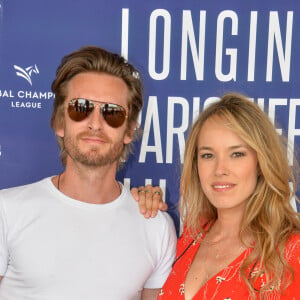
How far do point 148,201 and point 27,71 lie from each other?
112 cm

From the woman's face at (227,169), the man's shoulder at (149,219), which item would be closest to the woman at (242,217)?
the woman's face at (227,169)

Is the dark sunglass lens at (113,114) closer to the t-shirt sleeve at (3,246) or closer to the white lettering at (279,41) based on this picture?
the t-shirt sleeve at (3,246)

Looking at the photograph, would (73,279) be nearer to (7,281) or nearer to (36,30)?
(7,281)

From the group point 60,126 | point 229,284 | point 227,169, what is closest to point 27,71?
point 60,126

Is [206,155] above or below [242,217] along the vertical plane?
above

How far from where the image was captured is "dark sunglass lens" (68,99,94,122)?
222 centimetres

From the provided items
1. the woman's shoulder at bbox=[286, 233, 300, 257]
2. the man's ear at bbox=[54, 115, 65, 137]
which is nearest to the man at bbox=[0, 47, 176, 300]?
the man's ear at bbox=[54, 115, 65, 137]

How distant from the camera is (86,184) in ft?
7.32

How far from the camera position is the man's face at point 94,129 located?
2.20 metres

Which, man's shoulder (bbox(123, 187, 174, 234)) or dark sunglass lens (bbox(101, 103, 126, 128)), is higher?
dark sunglass lens (bbox(101, 103, 126, 128))

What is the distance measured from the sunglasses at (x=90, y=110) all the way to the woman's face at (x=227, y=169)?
17.6 inches

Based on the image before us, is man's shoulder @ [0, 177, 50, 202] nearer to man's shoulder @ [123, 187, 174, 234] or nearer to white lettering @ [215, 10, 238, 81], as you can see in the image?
man's shoulder @ [123, 187, 174, 234]

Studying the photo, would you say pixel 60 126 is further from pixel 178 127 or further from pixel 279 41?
pixel 279 41

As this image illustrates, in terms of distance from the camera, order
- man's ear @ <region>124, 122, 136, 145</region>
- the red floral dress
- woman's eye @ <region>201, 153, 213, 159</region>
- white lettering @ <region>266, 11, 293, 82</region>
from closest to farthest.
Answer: the red floral dress → woman's eye @ <region>201, 153, 213, 159</region> → man's ear @ <region>124, 122, 136, 145</region> → white lettering @ <region>266, 11, 293, 82</region>
